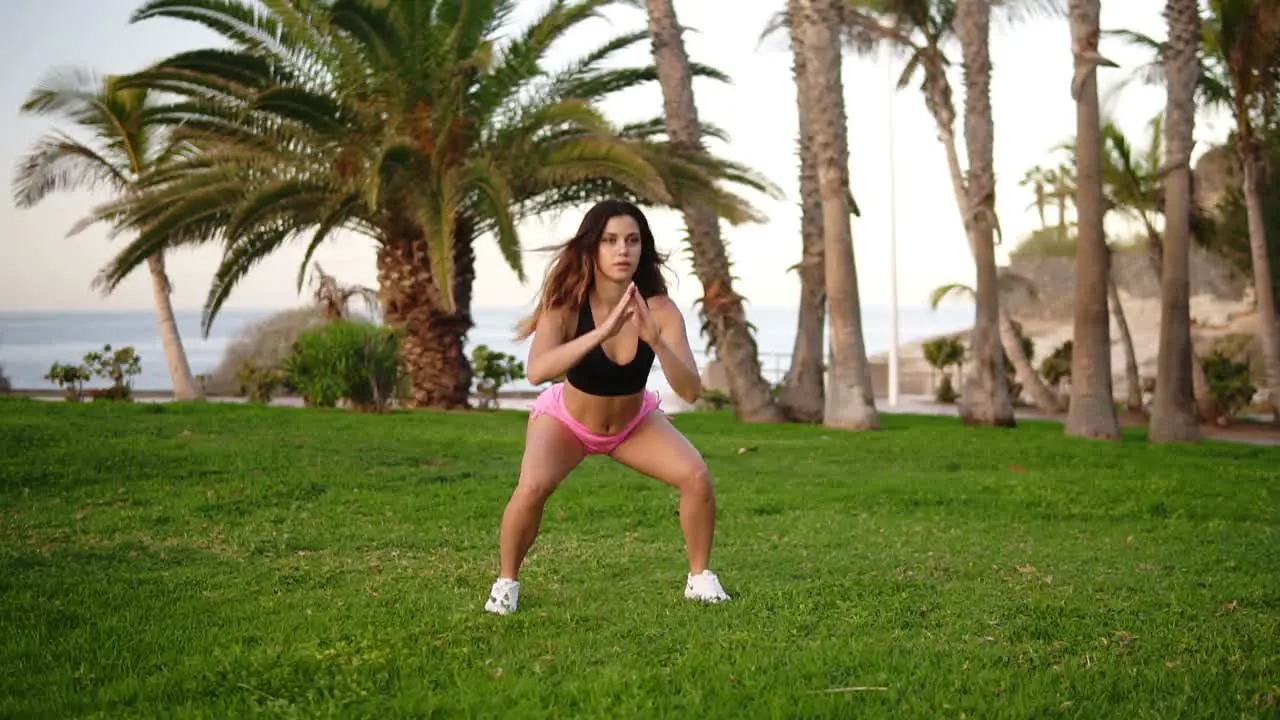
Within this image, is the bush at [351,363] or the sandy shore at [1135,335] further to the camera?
the sandy shore at [1135,335]

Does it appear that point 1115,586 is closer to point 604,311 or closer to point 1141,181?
point 604,311

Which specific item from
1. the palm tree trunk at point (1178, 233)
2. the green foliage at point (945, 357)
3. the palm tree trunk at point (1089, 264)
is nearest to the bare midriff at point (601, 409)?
the palm tree trunk at point (1089, 264)

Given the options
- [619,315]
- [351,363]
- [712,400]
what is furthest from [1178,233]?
[619,315]

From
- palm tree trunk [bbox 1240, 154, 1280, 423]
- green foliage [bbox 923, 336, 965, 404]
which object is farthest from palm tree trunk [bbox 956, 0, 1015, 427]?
green foliage [bbox 923, 336, 965, 404]

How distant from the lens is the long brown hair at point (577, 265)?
5.64 metres

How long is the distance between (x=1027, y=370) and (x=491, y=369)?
1077 centimetres

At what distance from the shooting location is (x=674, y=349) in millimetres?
5500

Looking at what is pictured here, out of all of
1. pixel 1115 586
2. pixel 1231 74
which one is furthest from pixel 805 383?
pixel 1115 586

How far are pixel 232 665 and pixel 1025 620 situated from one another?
3.20 metres

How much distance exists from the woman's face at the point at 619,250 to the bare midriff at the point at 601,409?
1.66 feet

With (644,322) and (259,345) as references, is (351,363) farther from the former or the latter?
(644,322)

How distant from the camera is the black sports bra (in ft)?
18.3

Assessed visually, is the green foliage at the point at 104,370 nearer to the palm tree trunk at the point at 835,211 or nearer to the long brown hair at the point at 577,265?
the palm tree trunk at the point at 835,211

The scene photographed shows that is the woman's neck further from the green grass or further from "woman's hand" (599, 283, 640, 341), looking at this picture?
the green grass
